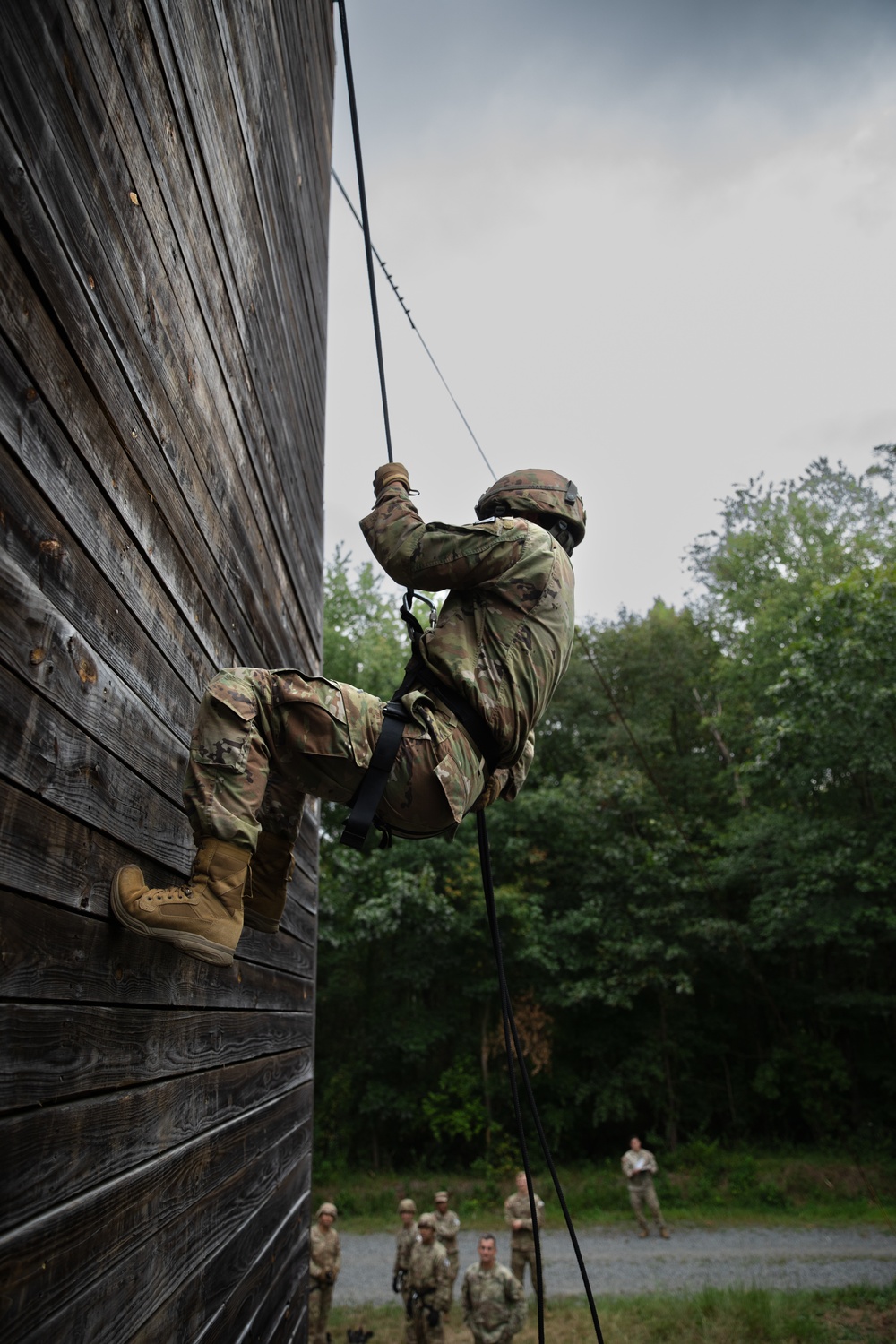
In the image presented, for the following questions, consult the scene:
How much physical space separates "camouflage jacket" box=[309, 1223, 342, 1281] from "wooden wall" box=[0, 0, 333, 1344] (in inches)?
259

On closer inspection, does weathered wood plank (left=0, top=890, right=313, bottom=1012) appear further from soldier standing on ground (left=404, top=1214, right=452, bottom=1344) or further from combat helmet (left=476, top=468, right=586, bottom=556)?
soldier standing on ground (left=404, top=1214, right=452, bottom=1344)

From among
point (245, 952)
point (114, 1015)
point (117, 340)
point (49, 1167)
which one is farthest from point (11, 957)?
point (245, 952)

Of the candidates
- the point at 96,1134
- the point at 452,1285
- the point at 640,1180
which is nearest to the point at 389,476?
the point at 96,1134

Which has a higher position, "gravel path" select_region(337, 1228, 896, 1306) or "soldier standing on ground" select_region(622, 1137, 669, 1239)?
"soldier standing on ground" select_region(622, 1137, 669, 1239)

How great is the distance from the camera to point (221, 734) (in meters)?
1.69

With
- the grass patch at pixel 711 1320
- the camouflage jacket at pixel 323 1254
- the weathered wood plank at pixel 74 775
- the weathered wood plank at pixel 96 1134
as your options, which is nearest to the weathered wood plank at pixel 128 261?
the weathered wood plank at pixel 74 775

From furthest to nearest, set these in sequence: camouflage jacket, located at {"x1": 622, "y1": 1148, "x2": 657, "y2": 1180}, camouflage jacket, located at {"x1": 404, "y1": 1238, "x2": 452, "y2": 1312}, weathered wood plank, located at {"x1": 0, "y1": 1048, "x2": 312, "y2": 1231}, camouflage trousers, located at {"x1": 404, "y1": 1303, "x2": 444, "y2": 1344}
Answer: camouflage jacket, located at {"x1": 622, "y1": 1148, "x2": 657, "y2": 1180} < camouflage jacket, located at {"x1": 404, "y1": 1238, "x2": 452, "y2": 1312} < camouflage trousers, located at {"x1": 404, "y1": 1303, "x2": 444, "y2": 1344} < weathered wood plank, located at {"x1": 0, "y1": 1048, "x2": 312, "y2": 1231}

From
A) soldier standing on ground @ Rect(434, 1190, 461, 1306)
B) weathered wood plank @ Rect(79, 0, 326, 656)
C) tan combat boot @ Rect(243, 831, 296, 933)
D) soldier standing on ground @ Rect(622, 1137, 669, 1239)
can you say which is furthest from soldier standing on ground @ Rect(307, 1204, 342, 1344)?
tan combat boot @ Rect(243, 831, 296, 933)

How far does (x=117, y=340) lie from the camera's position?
1.67 metres

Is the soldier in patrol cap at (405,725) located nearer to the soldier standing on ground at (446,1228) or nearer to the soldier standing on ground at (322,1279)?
the soldier standing on ground at (322,1279)

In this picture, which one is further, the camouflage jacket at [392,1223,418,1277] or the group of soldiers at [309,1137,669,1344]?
the camouflage jacket at [392,1223,418,1277]

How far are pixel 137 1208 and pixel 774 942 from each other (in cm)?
1740

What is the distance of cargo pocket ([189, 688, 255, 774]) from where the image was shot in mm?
1680

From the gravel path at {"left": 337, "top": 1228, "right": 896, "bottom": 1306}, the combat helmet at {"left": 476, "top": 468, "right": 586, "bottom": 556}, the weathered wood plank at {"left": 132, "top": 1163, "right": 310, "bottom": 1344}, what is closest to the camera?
the weathered wood plank at {"left": 132, "top": 1163, "right": 310, "bottom": 1344}
